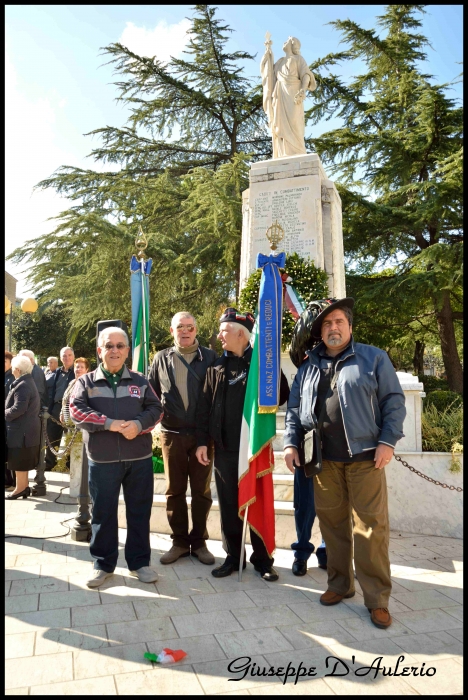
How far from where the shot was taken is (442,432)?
5.73 meters

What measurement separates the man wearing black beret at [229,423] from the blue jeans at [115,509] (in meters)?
0.53

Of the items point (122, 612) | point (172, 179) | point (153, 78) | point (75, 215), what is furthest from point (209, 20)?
point (122, 612)

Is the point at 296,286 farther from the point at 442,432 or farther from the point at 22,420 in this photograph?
the point at 22,420

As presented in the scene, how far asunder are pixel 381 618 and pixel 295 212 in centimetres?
624

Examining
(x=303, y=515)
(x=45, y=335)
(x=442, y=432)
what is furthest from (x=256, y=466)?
(x=45, y=335)

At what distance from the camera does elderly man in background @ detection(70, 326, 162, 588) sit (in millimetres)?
3898

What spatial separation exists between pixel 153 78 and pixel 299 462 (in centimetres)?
1493

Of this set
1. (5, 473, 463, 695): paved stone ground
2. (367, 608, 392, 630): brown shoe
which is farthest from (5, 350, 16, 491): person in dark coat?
(367, 608, 392, 630): brown shoe

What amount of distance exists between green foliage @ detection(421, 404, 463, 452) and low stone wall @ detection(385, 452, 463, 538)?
0.26 meters

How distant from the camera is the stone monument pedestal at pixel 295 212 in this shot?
26.1 feet

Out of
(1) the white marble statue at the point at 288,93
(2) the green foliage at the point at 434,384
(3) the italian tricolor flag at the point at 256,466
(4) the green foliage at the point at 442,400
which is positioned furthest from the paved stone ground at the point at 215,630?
(2) the green foliage at the point at 434,384

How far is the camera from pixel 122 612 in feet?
11.3

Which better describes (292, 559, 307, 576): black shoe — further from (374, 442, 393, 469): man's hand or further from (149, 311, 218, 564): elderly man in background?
(374, 442, 393, 469): man's hand

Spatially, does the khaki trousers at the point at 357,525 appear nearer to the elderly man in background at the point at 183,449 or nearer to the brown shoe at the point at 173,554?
the elderly man in background at the point at 183,449
